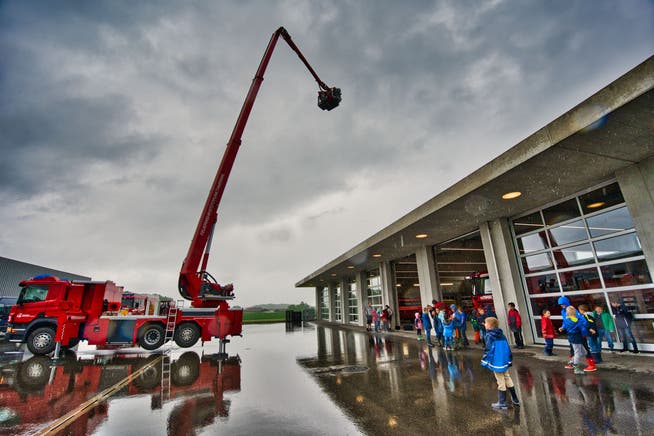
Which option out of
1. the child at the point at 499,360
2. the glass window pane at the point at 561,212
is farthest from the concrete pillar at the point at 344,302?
the child at the point at 499,360

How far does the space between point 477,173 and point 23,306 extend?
17248mm

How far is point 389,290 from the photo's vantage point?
20547 mm

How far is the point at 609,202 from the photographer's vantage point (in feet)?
29.9

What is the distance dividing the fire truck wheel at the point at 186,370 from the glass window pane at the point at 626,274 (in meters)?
11.8

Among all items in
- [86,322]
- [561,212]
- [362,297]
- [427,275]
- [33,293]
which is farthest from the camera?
[362,297]

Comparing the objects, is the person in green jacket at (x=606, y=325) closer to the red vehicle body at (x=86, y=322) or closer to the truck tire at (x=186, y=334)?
the red vehicle body at (x=86, y=322)

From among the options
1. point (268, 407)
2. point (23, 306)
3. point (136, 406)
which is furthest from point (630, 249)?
point (23, 306)

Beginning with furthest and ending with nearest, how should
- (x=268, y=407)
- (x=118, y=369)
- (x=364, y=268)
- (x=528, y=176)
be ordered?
(x=364, y=268) < (x=118, y=369) < (x=528, y=176) < (x=268, y=407)

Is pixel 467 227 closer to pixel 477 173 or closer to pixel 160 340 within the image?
pixel 477 173

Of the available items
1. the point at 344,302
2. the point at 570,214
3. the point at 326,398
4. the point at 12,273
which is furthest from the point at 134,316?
the point at 12,273

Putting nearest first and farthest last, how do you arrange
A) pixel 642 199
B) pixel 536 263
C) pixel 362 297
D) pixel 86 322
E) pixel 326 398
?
1. pixel 326 398
2. pixel 642 199
3. pixel 536 263
4. pixel 86 322
5. pixel 362 297

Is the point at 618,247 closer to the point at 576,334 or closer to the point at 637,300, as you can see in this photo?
the point at 637,300

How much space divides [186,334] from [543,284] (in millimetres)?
13818

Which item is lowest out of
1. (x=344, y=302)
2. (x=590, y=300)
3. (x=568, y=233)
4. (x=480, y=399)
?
(x=480, y=399)
